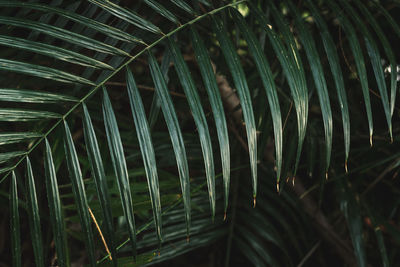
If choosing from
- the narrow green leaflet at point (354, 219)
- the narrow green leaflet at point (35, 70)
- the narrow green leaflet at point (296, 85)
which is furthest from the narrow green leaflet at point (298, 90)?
the narrow green leaflet at point (354, 219)

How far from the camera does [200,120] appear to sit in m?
0.39

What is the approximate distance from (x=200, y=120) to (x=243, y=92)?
2.2 inches

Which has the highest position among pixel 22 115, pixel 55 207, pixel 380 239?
pixel 22 115

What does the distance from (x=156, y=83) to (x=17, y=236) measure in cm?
22

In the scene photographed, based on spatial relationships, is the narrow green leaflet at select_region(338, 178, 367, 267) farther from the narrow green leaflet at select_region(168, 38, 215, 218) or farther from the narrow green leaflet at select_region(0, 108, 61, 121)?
the narrow green leaflet at select_region(0, 108, 61, 121)

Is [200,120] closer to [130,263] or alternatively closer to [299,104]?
[299,104]

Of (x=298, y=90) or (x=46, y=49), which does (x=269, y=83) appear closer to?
(x=298, y=90)

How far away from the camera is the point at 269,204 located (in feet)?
2.97

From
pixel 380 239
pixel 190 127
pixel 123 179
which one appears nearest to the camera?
pixel 123 179

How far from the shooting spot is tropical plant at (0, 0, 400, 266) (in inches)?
15.6

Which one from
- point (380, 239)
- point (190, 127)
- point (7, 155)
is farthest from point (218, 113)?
point (190, 127)

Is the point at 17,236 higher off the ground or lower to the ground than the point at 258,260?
higher

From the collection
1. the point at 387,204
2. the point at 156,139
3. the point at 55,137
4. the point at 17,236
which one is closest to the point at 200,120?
the point at 17,236

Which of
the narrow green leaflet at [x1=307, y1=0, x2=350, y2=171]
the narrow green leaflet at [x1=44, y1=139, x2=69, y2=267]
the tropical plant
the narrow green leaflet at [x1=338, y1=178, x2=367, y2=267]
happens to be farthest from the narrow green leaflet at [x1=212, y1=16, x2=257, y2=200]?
the narrow green leaflet at [x1=338, y1=178, x2=367, y2=267]
